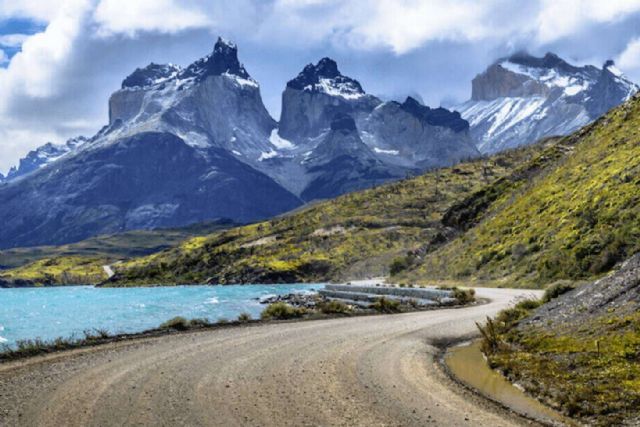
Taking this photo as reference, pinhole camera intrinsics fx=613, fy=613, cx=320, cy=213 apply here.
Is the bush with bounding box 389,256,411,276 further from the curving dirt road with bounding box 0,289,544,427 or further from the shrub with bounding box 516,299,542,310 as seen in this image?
the curving dirt road with bounding box 0,289,544,427

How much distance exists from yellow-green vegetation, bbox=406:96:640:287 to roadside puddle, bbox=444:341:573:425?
1952cm

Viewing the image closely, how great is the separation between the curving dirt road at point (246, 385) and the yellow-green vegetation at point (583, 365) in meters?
1.86

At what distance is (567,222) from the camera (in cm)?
5834

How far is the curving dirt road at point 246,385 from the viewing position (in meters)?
15.4

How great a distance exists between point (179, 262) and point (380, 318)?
553ft

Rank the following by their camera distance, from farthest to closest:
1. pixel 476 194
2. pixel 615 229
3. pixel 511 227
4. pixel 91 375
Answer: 1. pixel 476 194
2. pixel 511 227
3. pixel 615 229
4. pixel 91 375

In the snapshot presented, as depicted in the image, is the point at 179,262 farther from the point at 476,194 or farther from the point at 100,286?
the point at 476,194

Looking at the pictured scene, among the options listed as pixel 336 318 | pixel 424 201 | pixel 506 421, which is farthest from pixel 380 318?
pixel 424 201

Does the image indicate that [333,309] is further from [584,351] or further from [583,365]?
[583,365]

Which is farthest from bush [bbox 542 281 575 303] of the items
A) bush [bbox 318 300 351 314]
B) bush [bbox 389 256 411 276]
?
bush [bbox 389 256 411 276]

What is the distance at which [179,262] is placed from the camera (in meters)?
200

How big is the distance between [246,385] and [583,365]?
10.2 m

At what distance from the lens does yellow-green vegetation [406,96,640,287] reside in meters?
47.5

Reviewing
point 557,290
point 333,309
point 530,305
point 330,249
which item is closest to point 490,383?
point 530,305
